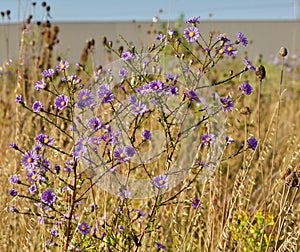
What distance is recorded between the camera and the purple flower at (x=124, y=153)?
1.29m

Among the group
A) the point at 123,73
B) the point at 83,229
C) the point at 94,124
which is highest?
the point at 123,73

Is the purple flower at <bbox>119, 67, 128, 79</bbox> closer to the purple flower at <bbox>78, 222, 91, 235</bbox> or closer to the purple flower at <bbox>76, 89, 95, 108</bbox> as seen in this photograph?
the purple flower at <bbox>76, 89, 95, 108</bbox>

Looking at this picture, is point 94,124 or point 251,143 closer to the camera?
point 94,124

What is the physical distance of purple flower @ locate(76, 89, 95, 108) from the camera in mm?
1269

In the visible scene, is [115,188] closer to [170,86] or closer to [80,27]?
[170,86]

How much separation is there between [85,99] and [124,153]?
16 cm

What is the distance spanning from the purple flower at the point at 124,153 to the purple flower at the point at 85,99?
0.43 ft

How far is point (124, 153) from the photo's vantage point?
129cm

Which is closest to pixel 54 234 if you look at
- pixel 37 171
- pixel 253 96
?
pixel 37 171

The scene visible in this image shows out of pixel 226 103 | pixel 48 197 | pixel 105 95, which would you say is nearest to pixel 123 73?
pixel 105 95

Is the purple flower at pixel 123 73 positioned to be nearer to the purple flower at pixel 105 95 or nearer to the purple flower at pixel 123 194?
the purple flower at pixel 105 95

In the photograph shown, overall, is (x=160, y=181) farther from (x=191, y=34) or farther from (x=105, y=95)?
(x=191, y=34)

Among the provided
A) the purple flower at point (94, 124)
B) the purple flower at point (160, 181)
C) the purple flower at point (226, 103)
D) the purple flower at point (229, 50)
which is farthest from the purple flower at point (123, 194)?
the purple flower at point (229, 50)

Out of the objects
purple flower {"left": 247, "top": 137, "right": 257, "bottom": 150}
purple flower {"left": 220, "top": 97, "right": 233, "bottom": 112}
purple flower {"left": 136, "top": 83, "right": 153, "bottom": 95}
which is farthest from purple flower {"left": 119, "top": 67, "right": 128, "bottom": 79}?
purple flower {"left": 247, "top": 137, "right": 257, "bottom": 150}
